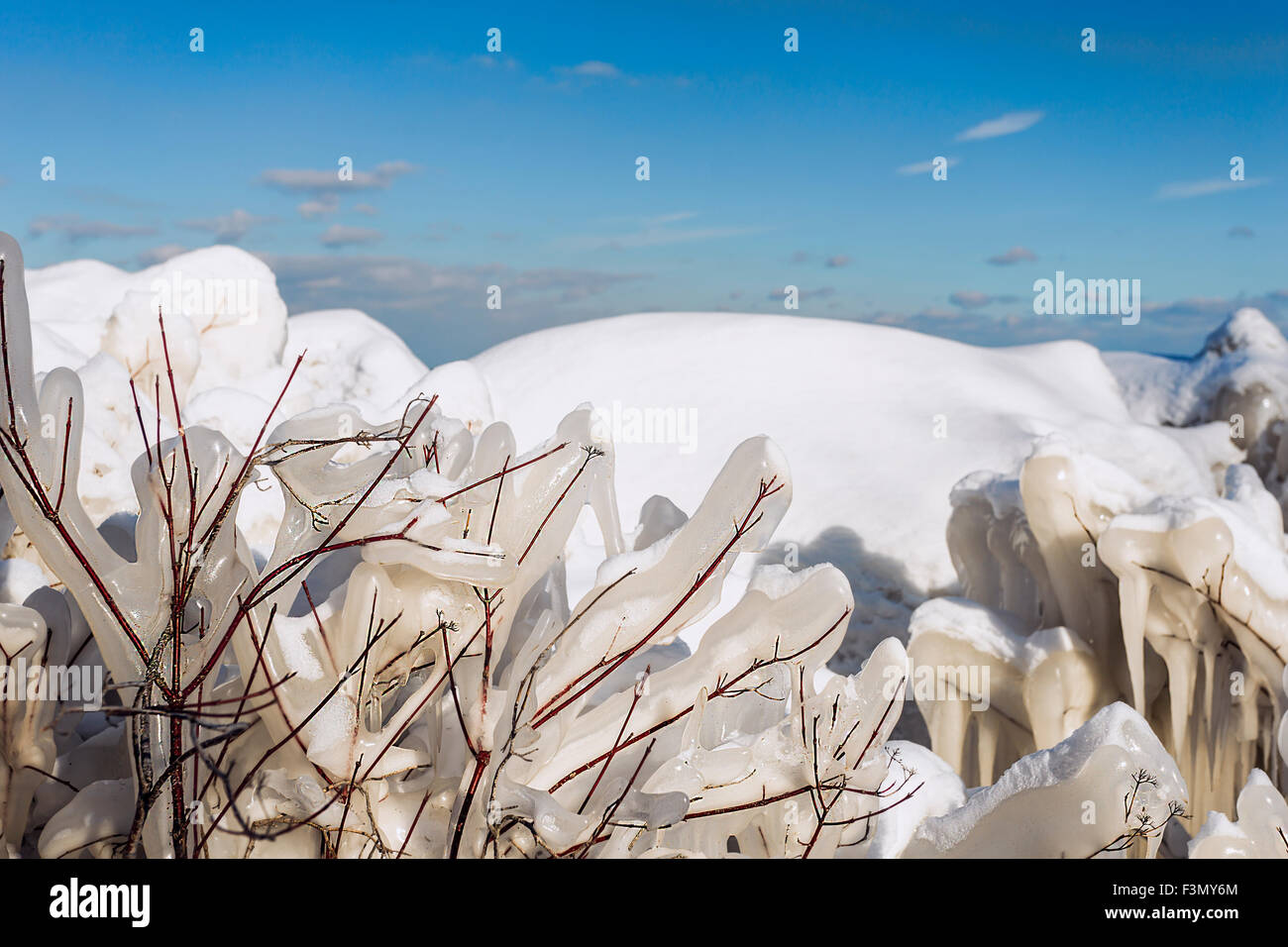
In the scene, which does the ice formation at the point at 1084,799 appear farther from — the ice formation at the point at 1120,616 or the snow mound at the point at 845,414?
the snow mound at the point at 845,414

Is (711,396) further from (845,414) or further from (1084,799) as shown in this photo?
(1084,799)

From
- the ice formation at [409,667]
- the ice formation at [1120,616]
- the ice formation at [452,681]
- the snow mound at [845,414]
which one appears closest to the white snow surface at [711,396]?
the snow mound at [845,414]

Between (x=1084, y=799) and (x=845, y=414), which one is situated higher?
(x=845, y=414)

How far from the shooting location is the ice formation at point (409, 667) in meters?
2.28

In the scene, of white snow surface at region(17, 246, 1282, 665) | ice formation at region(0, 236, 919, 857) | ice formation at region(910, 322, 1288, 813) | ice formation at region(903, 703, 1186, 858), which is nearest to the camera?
ice formation at region(0, 236, 919, 857)

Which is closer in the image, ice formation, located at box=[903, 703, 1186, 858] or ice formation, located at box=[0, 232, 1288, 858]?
ice formation, located at box=[0, 232, 1288, 858]

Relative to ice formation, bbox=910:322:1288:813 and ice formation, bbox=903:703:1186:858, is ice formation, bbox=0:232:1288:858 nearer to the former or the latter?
ice formation, bbox=903:703:1186:858

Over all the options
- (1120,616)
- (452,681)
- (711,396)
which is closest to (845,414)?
(711,396)

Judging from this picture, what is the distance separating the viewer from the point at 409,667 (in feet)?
8.13

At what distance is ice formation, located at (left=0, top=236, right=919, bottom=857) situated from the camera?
228 centimetres

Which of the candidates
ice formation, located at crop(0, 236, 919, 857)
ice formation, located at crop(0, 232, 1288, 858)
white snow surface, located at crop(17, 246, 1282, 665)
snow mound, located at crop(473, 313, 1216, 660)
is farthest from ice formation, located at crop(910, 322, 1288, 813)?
ice formation, located at crop(0, 236, 919, 857)

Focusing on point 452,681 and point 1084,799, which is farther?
point 1084,799
